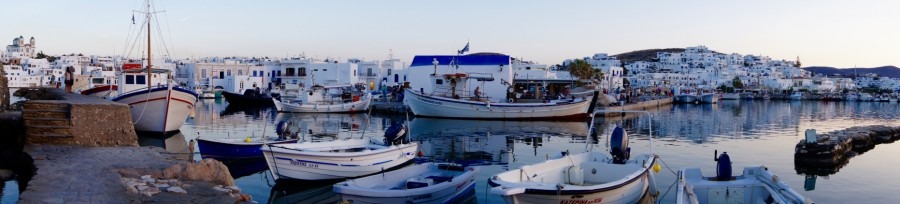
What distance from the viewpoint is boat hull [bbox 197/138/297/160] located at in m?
16.8

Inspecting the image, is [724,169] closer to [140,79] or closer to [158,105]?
[158,105]

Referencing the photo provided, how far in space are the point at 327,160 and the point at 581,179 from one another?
5443mm

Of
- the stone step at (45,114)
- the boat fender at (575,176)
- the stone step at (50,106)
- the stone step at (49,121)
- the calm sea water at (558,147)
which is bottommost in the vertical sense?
the calm sea water at (558,147)

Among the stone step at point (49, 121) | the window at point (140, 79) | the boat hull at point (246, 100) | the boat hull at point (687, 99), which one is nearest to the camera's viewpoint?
the stone step at point (49, 121)

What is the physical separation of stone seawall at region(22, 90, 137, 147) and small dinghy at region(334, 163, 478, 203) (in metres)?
5.62

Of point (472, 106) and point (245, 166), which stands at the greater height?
point (472, 106)

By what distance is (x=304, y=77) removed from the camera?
73.4 meters

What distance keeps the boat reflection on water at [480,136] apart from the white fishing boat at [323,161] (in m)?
4.22

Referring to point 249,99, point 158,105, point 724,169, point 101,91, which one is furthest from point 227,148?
point 249,99

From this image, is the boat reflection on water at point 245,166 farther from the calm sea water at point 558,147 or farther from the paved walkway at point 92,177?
the paved walkway at point 92,177

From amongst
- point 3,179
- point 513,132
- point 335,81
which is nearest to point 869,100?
point 335,81

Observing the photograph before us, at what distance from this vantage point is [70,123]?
41.4ft

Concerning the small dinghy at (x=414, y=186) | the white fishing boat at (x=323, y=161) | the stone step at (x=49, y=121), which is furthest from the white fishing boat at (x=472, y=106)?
the stone step at (x=49, y=121)

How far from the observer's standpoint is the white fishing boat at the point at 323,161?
44.8 feet
